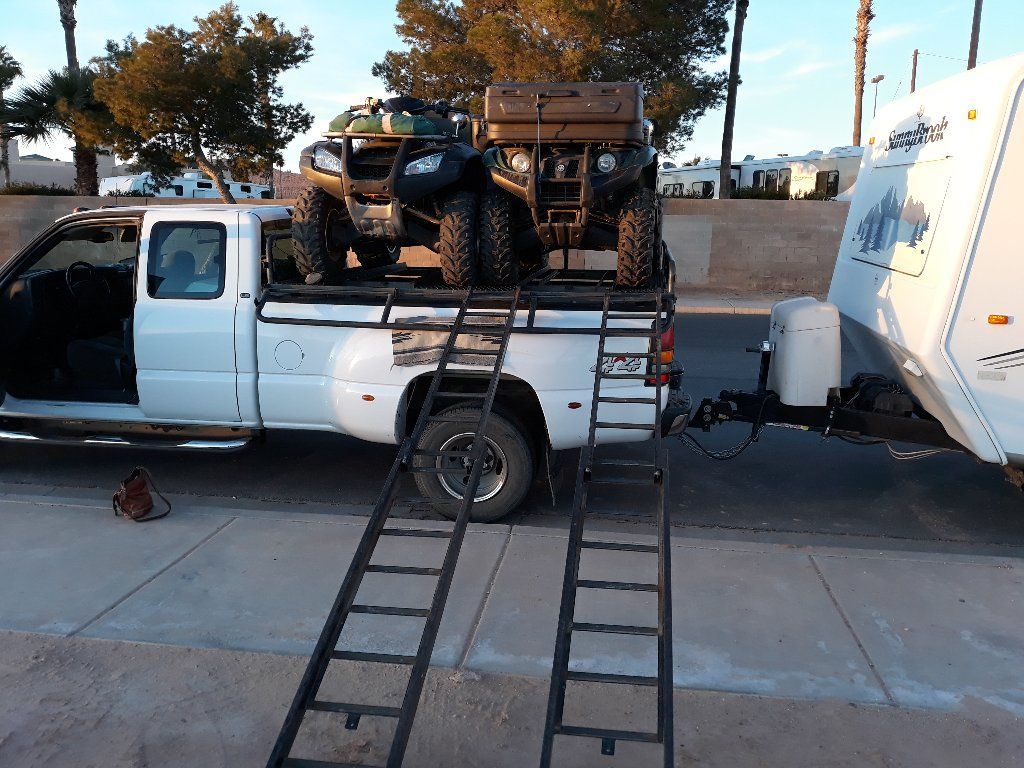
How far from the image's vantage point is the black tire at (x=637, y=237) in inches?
225

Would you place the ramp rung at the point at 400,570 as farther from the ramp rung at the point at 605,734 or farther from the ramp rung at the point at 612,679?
the ramp rung at the point at 605,734

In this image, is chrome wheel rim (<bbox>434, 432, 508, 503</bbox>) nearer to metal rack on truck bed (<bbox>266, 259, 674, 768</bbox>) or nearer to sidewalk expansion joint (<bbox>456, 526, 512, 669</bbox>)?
metal rack on truck bed (<bbox>266, 259, 674, 768</bbox>)

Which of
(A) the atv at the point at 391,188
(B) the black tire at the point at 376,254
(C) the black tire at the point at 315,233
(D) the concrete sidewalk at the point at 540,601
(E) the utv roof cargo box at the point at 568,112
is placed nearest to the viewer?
(D) the concrete sidewalk at the point at 540,601

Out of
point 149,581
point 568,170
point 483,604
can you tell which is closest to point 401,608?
point 483,604

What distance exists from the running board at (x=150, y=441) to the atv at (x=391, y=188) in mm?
1200

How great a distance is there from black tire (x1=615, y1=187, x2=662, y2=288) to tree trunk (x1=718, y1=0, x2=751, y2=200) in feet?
58.4

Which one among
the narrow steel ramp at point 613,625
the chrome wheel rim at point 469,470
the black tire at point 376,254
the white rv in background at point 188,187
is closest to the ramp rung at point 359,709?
the narrow steel ramp at point 613,625

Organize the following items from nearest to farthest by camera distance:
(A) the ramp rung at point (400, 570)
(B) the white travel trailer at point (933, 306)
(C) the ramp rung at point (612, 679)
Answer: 1. (C) the ramp rung at point (612, 679)
2. (A) the ramp rung at point (400, 570)
3. (B) the white travel trailer at point (933, 306)

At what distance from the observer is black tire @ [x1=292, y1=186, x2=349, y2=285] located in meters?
6.01

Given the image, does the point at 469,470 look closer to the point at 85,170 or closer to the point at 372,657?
the point at 372,657

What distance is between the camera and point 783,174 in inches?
1126

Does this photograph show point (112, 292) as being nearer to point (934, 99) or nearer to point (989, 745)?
point (934, 99)

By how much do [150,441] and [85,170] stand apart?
20.0m

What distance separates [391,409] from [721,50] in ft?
65.0
